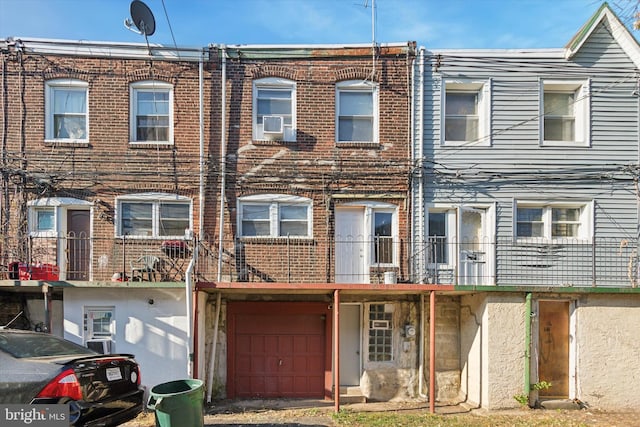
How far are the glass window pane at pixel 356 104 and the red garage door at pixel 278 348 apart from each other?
4.56 metres

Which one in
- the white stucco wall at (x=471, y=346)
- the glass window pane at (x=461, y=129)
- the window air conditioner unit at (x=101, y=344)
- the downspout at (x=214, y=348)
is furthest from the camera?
the glass window pane at (x=461, y=129)

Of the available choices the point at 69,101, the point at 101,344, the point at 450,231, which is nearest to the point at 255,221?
the point at 101,344

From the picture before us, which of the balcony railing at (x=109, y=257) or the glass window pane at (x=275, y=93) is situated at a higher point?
the glass window pane at (x=275, y=93)

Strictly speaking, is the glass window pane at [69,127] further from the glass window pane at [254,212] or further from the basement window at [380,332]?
the basement window at [380,332]

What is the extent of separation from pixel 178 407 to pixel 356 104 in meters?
7.38

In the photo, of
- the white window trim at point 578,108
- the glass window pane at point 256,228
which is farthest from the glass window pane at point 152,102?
the white window trim at point 578,108

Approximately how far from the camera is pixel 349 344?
33.3 ft

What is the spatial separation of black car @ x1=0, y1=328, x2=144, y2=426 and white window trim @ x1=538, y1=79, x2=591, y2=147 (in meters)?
9.79

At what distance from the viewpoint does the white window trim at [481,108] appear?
33.7 feet

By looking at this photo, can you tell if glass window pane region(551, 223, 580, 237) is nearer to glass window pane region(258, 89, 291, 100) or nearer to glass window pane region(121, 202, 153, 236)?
glass window pane region(258, 89, 291, 100)

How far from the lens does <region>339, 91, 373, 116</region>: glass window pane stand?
34.3 ft

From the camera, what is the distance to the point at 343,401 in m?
9.48

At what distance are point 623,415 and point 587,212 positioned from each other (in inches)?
170

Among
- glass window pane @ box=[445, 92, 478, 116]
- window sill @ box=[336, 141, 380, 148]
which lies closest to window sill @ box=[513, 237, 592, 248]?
glass window pane @ box=[445, 92, 478, 116]
